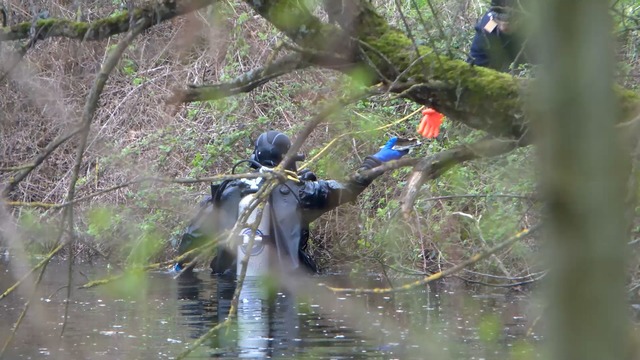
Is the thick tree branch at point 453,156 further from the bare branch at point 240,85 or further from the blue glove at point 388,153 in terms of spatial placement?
the blue glove at point 388,153

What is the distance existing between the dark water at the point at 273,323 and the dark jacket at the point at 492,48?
4.69 ft

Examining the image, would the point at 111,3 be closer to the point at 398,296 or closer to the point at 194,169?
the point at 194,169

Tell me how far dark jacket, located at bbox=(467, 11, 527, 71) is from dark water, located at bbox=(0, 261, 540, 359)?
1431 mm

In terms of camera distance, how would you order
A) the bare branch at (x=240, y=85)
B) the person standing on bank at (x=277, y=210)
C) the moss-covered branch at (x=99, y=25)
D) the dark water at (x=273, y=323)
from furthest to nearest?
the person standing on bank at (x=277, y=210)
the dark water at (x=273, y=323)
the moss-covered branch at (x=99, y=25)
the bare branch at (x=240, y=85)

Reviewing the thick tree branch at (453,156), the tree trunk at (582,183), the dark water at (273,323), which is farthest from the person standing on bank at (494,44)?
the tree trunk at (582,183)

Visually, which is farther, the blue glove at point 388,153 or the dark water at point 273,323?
the dark water at point 273,323

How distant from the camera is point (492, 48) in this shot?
6062mm

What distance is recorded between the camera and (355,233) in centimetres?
1208

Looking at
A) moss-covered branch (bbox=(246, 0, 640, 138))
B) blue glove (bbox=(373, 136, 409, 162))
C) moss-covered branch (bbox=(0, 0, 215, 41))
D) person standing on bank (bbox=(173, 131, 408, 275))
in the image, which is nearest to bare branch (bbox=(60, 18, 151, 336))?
moss-covered branch (bbox=(0, 0, 215, 41))

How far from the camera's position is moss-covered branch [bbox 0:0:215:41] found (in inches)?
213

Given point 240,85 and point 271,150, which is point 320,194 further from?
point 240,85

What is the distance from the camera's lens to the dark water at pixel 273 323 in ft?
24.1

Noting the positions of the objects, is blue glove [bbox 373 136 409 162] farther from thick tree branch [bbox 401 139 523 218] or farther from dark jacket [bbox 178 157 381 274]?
thick tree branch [bbox 401 139 523 218]

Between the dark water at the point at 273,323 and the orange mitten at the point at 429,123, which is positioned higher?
the orange mitten at the point at 429,123
